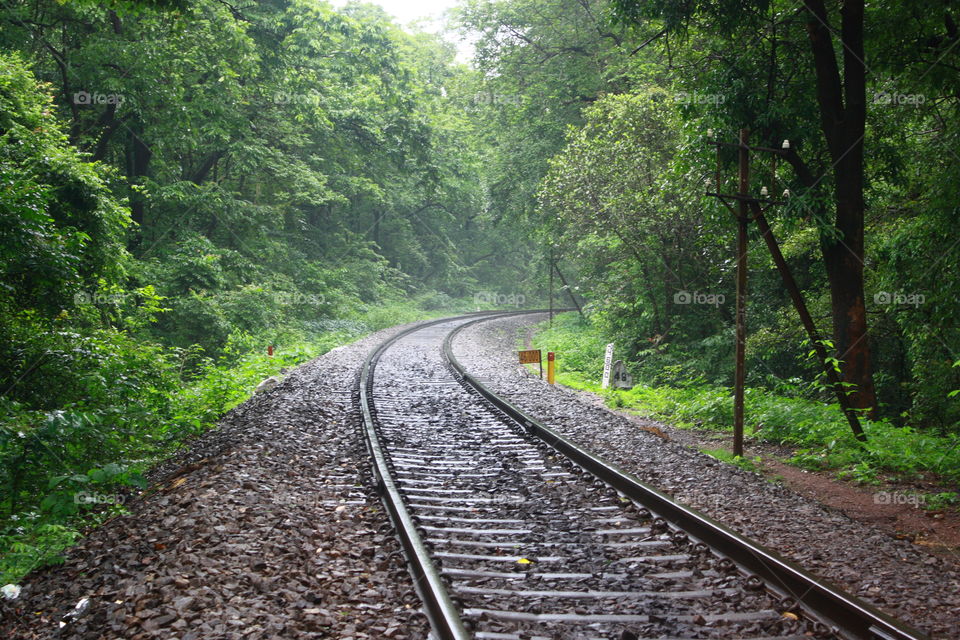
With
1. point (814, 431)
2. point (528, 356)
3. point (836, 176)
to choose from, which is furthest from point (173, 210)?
point (814, 431)

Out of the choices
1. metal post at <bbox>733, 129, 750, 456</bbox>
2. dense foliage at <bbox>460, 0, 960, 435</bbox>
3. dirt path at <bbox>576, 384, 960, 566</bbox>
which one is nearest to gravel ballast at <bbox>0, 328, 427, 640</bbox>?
dirt path at <bbox>576, 384, 960, 566</bbox>

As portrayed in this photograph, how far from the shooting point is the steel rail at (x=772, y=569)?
11.3ft

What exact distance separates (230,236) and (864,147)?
2146 centimetres

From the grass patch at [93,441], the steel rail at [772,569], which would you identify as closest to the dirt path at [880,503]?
the steel rail at [772,569]

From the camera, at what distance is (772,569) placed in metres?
4.20

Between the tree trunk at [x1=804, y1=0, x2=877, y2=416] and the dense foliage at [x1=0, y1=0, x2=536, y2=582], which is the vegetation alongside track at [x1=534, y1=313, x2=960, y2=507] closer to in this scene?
the tree trunk at [x1=804, y1=0, x2=877, y2=416]

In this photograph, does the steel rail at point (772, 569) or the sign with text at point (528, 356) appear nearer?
the steel rail at point (772, 569)

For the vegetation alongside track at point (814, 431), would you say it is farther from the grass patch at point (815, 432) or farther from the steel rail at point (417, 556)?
the steel rail at point (417, 556)

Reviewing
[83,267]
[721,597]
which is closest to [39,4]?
[83,267]

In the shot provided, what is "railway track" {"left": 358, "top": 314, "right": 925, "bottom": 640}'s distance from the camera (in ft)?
12.1

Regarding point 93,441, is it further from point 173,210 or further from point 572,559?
point 173,210

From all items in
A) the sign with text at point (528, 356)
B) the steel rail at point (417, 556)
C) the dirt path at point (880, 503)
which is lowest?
the dirt path at point (880, 503)

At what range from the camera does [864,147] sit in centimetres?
1067

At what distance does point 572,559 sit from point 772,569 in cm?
132
